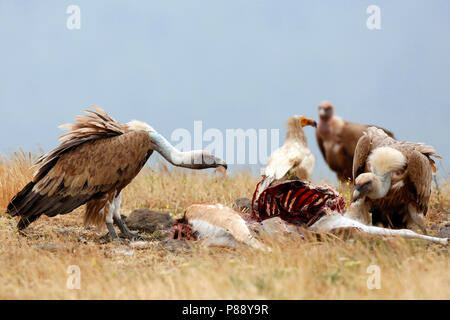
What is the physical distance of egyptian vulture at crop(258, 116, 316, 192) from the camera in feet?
27.7

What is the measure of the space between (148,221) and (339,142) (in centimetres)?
523

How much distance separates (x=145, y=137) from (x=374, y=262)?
3.11 meters

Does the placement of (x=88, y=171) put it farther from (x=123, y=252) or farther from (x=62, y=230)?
(x=62, y=230)

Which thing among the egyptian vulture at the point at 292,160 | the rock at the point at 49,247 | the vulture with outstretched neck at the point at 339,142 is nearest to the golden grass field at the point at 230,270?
the rock at the point at 49,247

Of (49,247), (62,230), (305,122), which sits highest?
(305,122)

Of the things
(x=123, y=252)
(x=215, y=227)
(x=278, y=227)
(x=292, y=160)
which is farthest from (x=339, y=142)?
(x=123, y=252)

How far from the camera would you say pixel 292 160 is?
8.78 metres

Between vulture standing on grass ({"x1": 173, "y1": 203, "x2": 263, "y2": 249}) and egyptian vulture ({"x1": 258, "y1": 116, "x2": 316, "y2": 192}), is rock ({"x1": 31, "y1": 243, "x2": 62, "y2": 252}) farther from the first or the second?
egyptian vulture ({"x1": 258, "y1": 116, "x2": 316, "y2": 192})

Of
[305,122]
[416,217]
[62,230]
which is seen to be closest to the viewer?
[416,217]

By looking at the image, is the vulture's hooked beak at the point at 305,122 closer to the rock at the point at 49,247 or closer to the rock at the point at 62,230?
the rock at the point at 62,230

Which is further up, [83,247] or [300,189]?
[300,189]

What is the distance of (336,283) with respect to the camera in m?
3.89

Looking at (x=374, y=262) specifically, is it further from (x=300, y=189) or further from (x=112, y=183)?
(x=112, y=183)

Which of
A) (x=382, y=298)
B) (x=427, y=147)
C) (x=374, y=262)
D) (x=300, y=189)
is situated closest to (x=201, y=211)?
(x=300, y=189)
